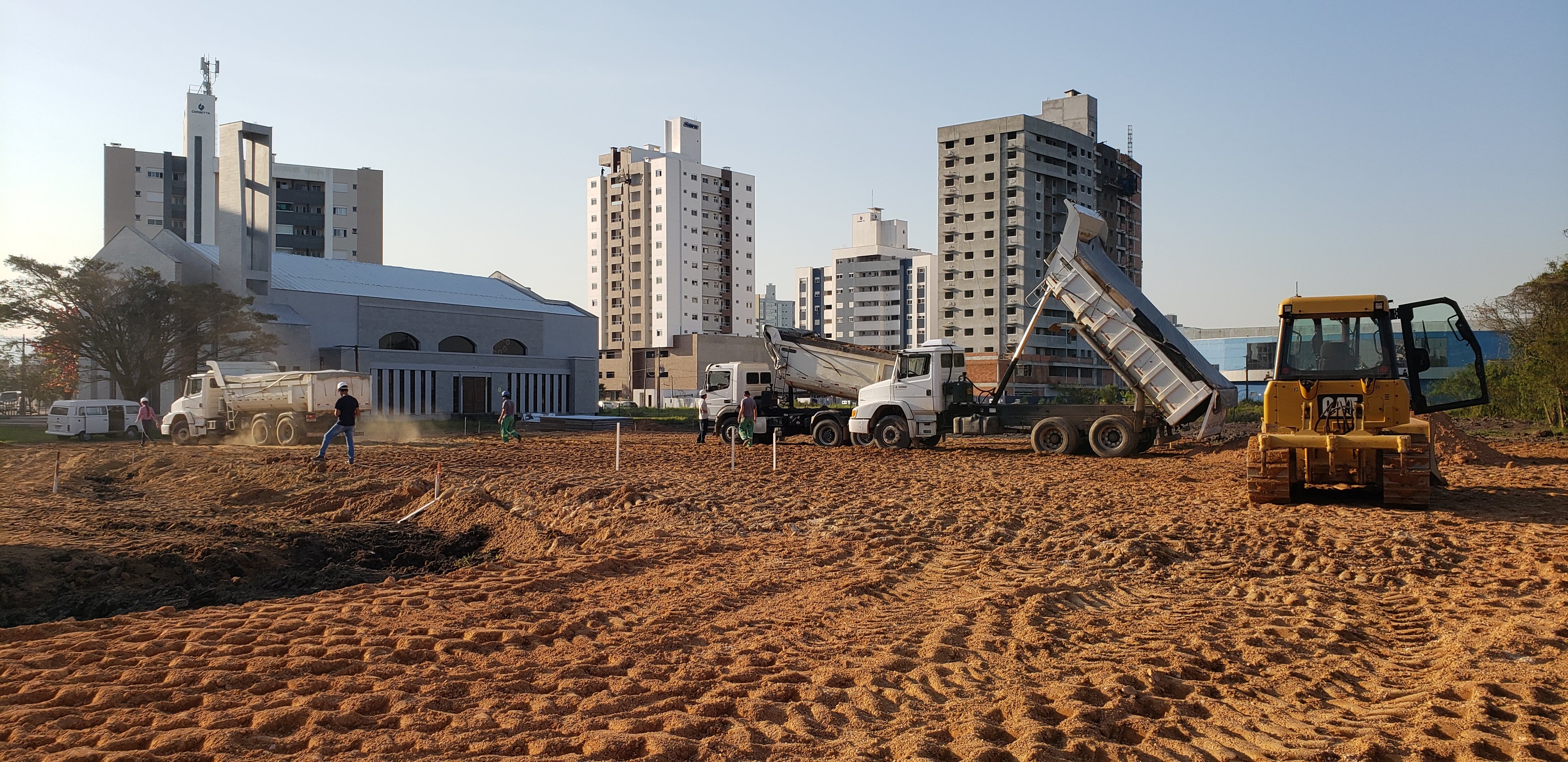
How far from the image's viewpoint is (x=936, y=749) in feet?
15.0

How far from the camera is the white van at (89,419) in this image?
3272 centimetres

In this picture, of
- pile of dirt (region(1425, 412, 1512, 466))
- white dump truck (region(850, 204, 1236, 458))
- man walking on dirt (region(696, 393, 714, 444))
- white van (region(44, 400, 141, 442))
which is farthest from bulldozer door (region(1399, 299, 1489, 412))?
white van (region(44, 400, 141, 442))

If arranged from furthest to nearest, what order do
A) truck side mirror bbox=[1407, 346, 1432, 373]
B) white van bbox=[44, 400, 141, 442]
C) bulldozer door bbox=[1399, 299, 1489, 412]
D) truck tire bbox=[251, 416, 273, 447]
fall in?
white van bbox=[44, 400, 141, 442] → truck tire bbox=[251, 416, 273, 447] → truck side mirror bbox=[1407, 346, 1432, 373] → bulldozer door bbox=[1399, 299, 1489, 412]

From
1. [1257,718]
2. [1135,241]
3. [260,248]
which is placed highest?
[1135,241]

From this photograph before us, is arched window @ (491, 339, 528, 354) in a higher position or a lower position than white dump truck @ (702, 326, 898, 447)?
higher

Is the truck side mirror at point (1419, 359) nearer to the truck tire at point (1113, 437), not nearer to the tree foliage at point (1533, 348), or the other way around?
the truck tire at point (1113, 437)

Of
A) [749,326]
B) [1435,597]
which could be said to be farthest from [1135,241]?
[1435,597]

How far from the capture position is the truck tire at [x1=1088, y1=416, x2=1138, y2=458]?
70.0ft

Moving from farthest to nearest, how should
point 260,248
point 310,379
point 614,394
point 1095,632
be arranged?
point 614,394 → point 260,248 → point 310,379 → point 1095,632

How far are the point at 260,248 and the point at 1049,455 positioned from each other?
127 ft

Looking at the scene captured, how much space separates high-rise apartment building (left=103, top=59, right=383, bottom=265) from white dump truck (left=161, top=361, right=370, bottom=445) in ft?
224

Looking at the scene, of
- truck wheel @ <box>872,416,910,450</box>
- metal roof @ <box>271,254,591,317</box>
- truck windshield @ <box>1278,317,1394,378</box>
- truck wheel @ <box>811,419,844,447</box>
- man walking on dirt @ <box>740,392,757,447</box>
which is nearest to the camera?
truck windshield @ <box>1278,317,1394,378</box>

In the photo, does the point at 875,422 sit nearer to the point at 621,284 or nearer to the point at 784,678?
the point at 784,678

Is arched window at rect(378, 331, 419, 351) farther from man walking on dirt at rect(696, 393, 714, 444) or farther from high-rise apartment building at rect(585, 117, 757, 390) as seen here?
high-rise apartment building at rect(585, 117, 757, 390)
